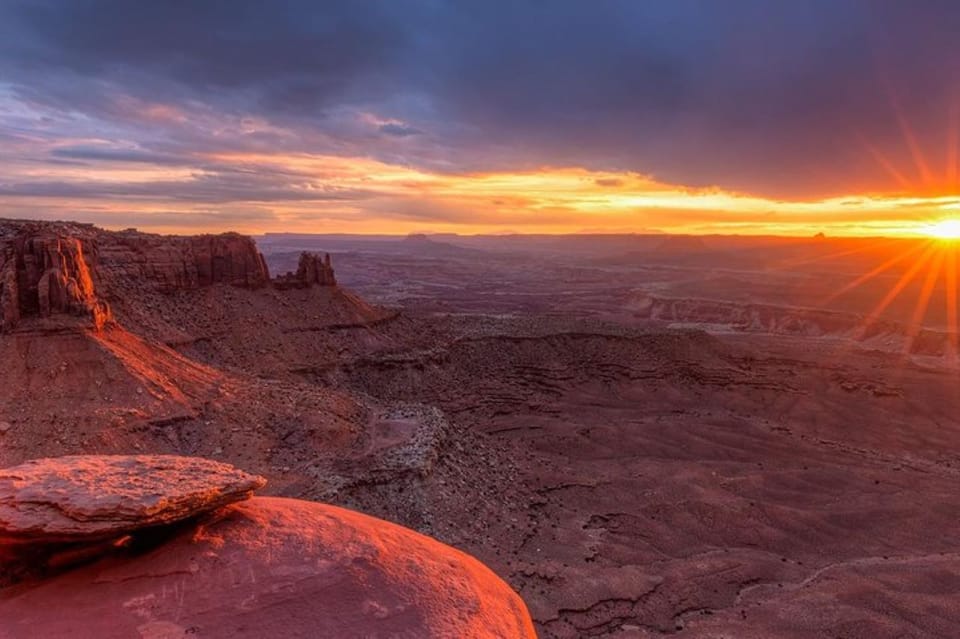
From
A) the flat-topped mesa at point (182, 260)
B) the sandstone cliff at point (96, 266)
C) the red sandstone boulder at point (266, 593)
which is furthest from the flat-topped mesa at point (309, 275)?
the red sandstone boulder at point (266, 593)

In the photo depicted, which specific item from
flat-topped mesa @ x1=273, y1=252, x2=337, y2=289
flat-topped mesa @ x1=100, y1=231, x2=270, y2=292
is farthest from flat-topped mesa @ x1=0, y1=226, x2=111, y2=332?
flat-topped mesa @ x1=273, y1=252, x2=337, y2=289

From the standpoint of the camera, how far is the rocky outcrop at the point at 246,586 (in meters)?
10.2

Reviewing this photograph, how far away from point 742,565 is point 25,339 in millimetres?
37569

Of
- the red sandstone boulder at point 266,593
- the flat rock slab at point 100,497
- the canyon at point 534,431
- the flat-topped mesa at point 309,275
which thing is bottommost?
the canyon at point 534,431

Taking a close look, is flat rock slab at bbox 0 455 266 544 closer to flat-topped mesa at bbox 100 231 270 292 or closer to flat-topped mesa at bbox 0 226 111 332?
flat-topped mesa at bbox 0 226 111 332

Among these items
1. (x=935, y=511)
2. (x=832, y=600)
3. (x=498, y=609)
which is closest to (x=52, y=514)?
(x=498, y=609)

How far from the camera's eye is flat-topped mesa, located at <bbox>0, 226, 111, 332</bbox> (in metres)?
31.2

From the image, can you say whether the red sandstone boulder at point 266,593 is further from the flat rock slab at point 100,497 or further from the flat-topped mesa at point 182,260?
the flat-topped mesa at point 182,260

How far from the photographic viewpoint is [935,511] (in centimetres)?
3362

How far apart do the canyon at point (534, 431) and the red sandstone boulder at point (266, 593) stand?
1.71 meters

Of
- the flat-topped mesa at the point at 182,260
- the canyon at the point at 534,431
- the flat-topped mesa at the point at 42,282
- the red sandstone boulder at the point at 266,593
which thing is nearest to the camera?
the red sandstone boulder at the point at 266,593

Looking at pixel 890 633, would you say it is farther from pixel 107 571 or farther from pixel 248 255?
pixel 248 255

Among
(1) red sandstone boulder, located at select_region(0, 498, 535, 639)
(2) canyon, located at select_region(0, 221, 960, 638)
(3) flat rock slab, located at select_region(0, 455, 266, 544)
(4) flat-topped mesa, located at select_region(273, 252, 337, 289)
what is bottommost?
(2) canyon, located at select_region(0, 221, 960, 638)

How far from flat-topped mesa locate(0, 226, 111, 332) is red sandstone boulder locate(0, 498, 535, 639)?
26038mm
